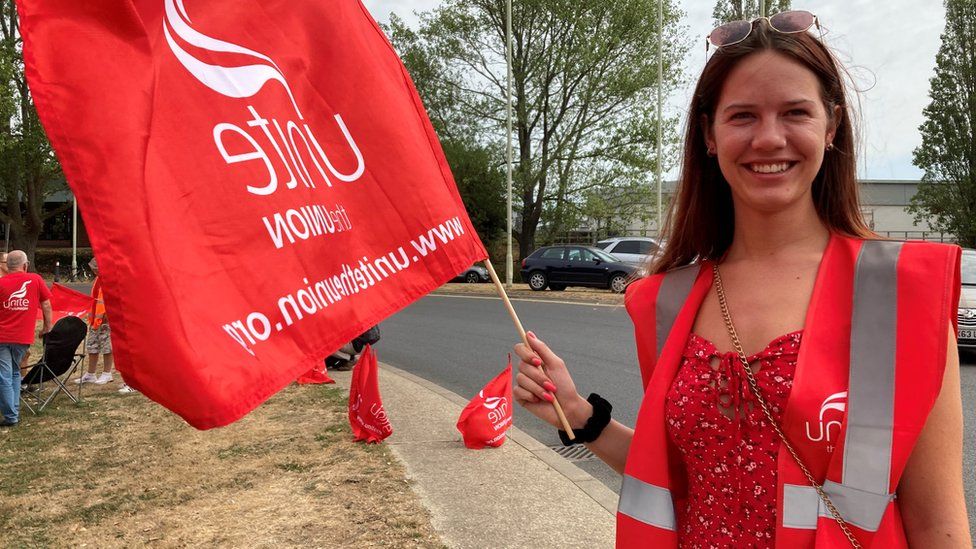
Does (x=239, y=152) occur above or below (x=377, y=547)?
above

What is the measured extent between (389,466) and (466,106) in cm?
2829

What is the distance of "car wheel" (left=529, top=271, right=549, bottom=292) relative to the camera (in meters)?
24.5

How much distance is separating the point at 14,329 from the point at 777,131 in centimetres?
858

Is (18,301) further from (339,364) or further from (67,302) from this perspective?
(339,364)

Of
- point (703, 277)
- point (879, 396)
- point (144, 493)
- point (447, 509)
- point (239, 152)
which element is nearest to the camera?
point (879, 396)

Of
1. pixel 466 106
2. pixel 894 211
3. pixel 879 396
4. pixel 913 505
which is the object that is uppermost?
pixel 466 106

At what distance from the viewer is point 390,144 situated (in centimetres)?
226

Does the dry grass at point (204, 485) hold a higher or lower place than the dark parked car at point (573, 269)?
higher

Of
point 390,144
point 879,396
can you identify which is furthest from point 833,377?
point 390,144

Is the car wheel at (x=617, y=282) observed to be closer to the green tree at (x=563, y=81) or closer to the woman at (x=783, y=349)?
the green tree at (x=563, y=81)

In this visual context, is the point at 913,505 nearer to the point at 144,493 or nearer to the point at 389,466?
the point at 389,466

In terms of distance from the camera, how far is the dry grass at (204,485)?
4.32 meters

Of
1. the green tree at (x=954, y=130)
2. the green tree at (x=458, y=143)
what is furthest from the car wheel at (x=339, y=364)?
the green tree at (x=954, y=130)

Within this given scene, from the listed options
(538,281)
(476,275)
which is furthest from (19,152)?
(538,281)
